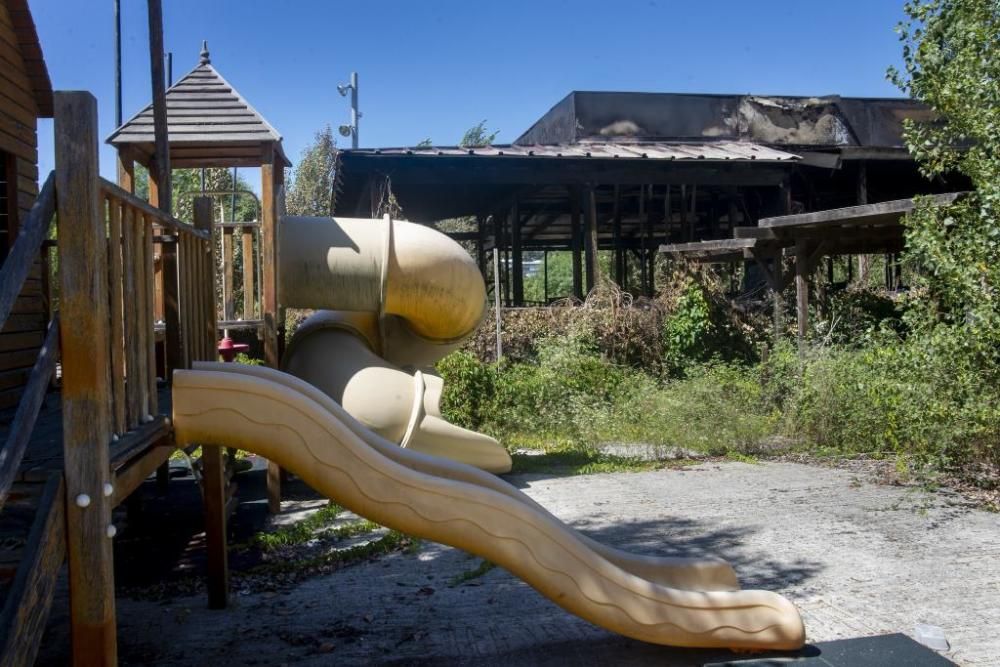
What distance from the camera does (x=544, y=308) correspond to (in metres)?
14.9

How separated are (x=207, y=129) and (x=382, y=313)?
2495 millimetres

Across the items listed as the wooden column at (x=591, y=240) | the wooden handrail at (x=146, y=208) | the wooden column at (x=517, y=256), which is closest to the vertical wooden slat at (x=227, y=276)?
the wooden handrail at (x=146, y=208)

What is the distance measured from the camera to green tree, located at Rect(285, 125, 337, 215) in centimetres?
3203

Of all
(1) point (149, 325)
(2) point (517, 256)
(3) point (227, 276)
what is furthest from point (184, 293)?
(2) point (517, 256)

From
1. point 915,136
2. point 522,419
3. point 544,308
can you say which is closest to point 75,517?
point 915,136

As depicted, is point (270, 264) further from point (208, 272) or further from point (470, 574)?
point (470, 574)

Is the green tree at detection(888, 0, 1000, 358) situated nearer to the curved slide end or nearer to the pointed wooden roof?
the curved slide end

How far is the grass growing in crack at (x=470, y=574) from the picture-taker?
252 inches

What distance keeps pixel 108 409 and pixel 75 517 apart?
37 cm

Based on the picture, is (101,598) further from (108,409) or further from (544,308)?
(544,308)

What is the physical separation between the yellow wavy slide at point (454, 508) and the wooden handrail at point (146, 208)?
73 centimetres

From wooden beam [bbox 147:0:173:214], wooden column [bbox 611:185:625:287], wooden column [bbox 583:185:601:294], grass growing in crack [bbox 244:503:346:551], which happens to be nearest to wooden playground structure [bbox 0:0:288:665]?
wooden beam [bbox 147:0:173:214]

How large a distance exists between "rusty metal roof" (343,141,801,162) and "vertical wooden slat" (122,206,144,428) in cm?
1130

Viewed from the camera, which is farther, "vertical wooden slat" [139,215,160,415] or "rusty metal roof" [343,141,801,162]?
"rusty metal roof" [343,141,801,162]
